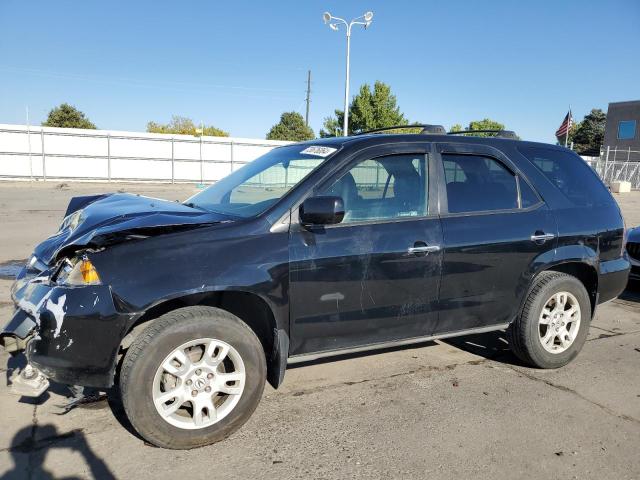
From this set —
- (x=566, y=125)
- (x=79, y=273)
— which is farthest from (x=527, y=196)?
(x=566, y=125)

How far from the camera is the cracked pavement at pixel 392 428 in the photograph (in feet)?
9.11

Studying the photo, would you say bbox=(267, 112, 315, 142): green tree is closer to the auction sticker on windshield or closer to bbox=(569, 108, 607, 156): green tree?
bbox=(569, 108, 607, 156): green tree

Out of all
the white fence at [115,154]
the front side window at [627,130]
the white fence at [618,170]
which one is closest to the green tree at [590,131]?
the front side window at [627,130]

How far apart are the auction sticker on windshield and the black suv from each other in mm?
22

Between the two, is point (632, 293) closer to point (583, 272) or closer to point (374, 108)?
point (583, 272)

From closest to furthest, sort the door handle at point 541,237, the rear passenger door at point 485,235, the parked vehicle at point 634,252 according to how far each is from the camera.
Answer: the rear passenger door at point 485,235, the door handle at point 541,237, the parked vehicle at point 634,252

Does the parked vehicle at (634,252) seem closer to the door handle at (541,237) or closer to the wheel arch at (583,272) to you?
the wheel arch at (583,272)

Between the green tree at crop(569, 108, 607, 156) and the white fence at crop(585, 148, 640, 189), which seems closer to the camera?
the white fence at crop(585, 148, 640, 189)

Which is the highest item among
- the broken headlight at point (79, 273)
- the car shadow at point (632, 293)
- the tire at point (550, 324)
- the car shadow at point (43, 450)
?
the broken headlight at point (79, 273)

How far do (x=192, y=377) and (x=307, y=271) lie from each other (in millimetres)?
911

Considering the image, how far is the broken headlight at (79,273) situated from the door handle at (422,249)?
6.42 ft

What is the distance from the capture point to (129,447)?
2916 mm

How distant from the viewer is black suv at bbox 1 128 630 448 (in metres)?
2.74

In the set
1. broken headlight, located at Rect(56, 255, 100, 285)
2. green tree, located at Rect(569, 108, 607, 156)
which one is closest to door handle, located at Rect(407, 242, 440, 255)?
broken headlight, located at Rect(56, 255, 100, 285)
